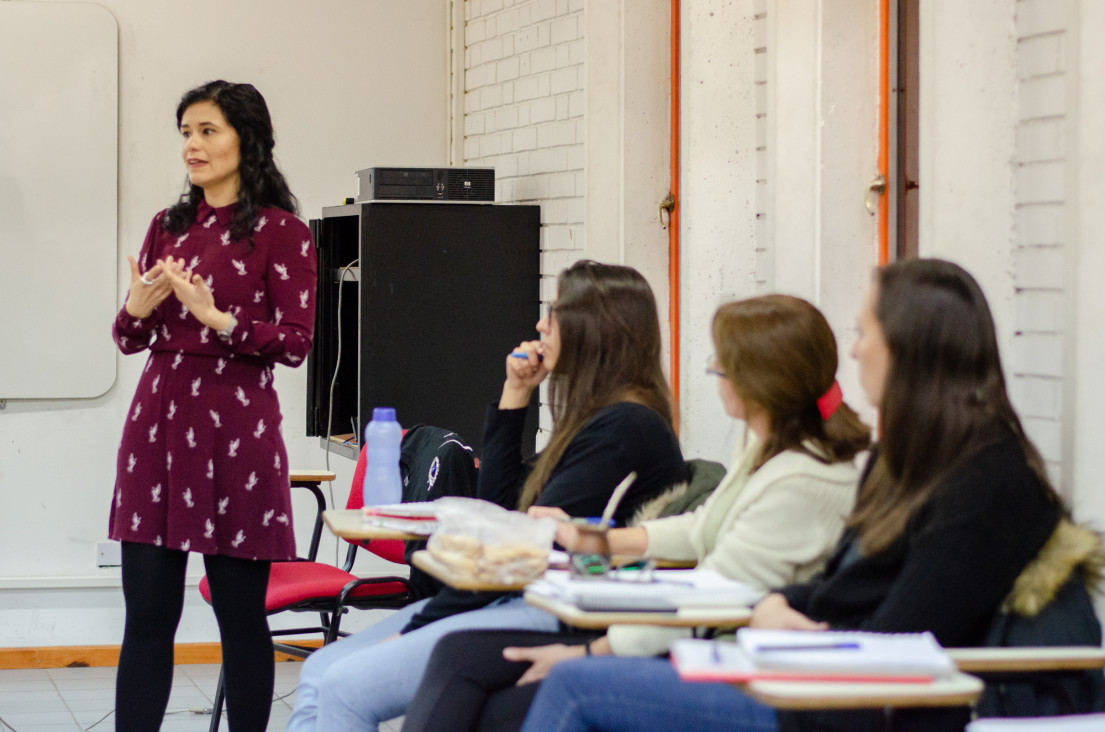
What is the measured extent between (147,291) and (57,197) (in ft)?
6.66

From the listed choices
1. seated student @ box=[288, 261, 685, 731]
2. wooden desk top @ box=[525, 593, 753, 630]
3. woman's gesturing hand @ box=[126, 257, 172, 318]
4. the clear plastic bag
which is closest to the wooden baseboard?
woman's gesturing hand @ box=[126, 257, 172, 318]

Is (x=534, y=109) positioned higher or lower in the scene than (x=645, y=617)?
higher

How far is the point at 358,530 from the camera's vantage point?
228cm

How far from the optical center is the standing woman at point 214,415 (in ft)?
9.03

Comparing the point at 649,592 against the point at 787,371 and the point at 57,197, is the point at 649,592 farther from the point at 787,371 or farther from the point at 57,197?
the point at 57,197

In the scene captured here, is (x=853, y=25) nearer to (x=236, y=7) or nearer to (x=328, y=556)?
(x=236, y=7)

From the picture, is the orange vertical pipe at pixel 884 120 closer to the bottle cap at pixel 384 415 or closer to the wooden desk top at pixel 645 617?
the bottle cap at pixel 384 415

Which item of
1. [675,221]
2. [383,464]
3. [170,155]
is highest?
[170,155]

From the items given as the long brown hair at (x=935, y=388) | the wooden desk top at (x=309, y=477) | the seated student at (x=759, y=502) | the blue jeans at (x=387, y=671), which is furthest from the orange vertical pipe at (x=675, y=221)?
the long brown hair at (x=935, y=388)

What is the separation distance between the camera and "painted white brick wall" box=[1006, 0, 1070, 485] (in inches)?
92.7

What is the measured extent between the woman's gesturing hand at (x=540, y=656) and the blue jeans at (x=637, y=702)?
27cm

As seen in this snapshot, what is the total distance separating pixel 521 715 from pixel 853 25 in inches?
78.1

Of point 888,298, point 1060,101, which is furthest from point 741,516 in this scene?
point 1060,101

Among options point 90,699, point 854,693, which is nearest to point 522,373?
point 854,693
